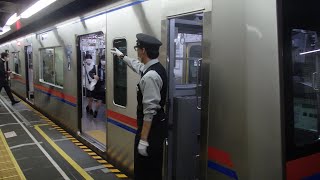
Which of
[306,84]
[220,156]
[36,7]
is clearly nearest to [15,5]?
[36,7]

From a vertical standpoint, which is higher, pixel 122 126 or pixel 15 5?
pixel 15 5

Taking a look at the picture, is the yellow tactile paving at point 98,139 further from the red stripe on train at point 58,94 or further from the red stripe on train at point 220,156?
the red stripe on train at point 220,156

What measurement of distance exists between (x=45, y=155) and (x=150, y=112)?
343 cm

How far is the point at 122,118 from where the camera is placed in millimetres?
4520

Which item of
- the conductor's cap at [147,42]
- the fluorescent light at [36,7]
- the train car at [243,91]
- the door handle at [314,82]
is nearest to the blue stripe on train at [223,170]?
the train car at [243,91]

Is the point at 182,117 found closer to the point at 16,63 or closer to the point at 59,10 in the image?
the point at 59,10

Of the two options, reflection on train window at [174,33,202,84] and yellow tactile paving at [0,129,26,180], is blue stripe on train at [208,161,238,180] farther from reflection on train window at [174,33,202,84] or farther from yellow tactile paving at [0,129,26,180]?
yellow tactile paving at [0,129,26,180]

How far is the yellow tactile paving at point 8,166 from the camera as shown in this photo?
4543mm

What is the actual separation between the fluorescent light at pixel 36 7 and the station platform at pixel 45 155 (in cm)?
278

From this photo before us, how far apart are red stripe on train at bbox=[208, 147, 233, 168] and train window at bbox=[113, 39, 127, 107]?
1985 mm

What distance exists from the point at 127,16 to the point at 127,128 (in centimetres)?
155

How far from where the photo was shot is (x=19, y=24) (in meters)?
9.45

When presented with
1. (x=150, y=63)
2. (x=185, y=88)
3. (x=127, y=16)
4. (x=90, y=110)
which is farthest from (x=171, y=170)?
(x=90, y=110)

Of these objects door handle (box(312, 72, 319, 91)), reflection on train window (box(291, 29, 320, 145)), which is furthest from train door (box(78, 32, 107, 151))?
door handle (box(312, 72, 319, 91))
